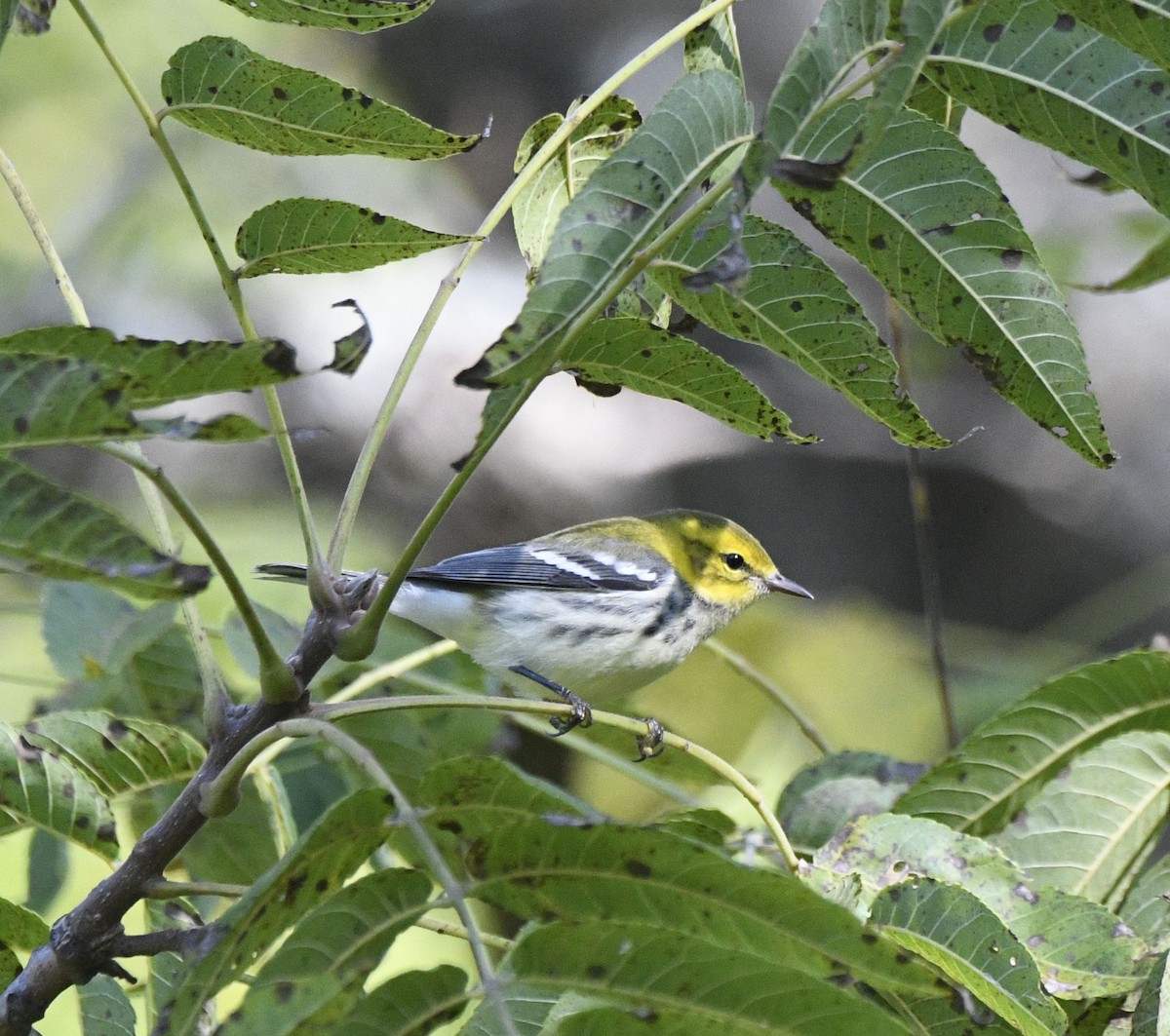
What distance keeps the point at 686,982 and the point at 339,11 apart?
879 millimetres

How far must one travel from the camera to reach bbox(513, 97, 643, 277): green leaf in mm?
1413

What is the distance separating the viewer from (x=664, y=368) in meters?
1.16

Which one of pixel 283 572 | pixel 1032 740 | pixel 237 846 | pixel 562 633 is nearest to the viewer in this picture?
pixel 1032 740

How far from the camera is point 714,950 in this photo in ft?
2.50

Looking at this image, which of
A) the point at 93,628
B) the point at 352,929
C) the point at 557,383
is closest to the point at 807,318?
the point at 352,929

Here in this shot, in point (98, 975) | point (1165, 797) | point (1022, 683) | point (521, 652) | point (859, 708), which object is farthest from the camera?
point (859, 708)

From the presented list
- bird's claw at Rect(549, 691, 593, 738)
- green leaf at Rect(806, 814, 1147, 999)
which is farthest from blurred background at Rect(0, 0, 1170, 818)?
green leaf at Rect(806, 814, 1147, 999)

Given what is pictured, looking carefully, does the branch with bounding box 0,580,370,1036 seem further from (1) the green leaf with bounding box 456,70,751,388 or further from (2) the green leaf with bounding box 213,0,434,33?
(2) the green leaf with bounding box 213,0,434,33

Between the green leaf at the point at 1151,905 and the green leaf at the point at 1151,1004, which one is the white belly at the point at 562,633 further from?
the green leaf at the point at 1151,1004

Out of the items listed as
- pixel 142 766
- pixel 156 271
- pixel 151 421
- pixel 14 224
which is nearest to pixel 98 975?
pixel 142 766

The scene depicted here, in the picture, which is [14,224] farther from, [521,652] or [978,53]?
[978,53]

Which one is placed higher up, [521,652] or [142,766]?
[142,766]

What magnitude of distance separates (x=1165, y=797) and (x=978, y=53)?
886 mm

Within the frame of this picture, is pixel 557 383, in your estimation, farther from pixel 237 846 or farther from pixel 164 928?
pixel 164 928
